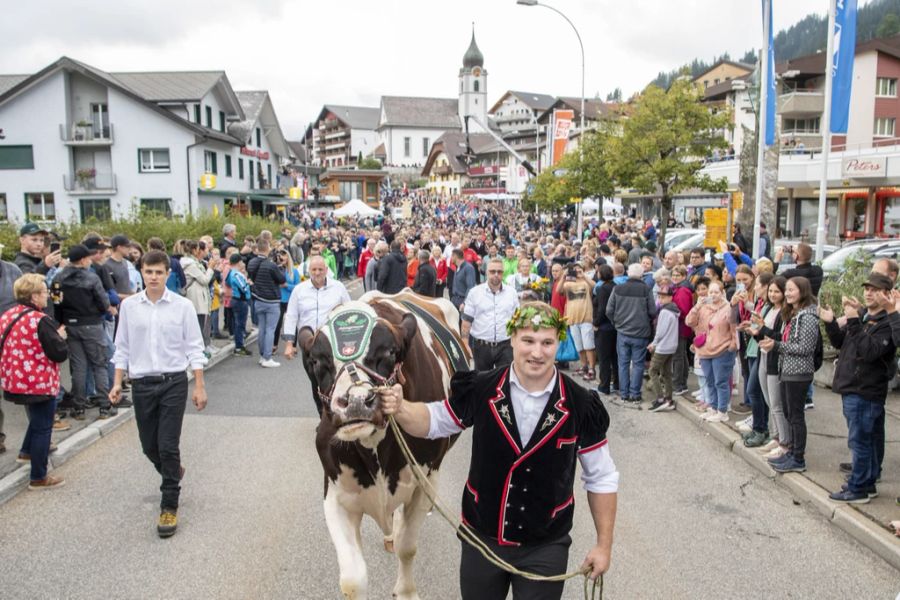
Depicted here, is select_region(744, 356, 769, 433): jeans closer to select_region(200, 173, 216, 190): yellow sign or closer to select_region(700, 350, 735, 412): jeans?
select_region(700, 350, 735, 412): jeans

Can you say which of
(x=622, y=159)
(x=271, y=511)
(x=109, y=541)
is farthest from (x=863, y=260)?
(x=622, y=159)

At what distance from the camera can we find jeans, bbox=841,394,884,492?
20.8 feet

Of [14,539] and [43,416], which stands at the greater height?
[43,416]

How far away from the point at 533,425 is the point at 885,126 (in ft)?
192

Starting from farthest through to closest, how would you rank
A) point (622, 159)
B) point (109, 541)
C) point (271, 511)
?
point (622, 159)
point (271, 511)
point (109, 541)

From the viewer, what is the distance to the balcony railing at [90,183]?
39.8 metres

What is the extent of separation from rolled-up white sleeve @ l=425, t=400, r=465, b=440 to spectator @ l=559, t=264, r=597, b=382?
27.9 feet

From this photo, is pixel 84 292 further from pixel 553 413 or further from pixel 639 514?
pixel 553 413

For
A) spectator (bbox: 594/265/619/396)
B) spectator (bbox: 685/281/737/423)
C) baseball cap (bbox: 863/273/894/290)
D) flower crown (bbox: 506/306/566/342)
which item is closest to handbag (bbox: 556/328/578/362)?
spectator (bbox: 594/265/619/396)

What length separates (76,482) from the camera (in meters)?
7.14

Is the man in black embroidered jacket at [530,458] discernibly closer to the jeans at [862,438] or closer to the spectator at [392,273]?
the jeans at [862,438]

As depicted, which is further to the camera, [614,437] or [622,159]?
[622,159]

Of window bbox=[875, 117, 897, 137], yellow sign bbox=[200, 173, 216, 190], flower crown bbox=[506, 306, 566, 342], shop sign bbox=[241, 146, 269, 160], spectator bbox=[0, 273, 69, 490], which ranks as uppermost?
window bbox=[875, 117, 897, 137]

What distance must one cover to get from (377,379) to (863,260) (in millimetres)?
10423
